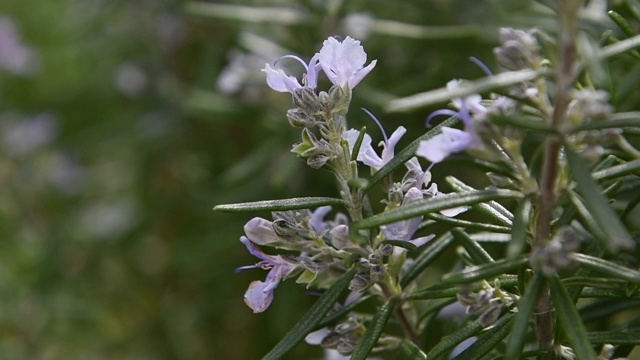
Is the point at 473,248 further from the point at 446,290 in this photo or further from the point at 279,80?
the point at 279,80

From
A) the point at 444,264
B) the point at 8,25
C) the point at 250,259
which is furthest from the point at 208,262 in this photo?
the point at 8,25

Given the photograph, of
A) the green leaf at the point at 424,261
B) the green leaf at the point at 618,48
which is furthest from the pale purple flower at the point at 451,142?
the green leaf at the point at 424,261

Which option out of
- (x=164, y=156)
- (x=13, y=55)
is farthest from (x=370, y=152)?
(x=13, y=55)

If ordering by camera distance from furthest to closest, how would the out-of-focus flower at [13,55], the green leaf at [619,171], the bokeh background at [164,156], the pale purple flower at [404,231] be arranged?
the out-of-focus flower at [13,55], the bokeh background at [164,156], the pale purple flower at [404,231], the green leaf at [619,171]

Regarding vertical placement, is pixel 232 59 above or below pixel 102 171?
above

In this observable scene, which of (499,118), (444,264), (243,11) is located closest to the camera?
(499,118)

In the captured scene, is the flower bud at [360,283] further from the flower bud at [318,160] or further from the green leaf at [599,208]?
the green leaf at [599,208]

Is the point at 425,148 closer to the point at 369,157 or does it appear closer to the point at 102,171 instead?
the point at 369,157
